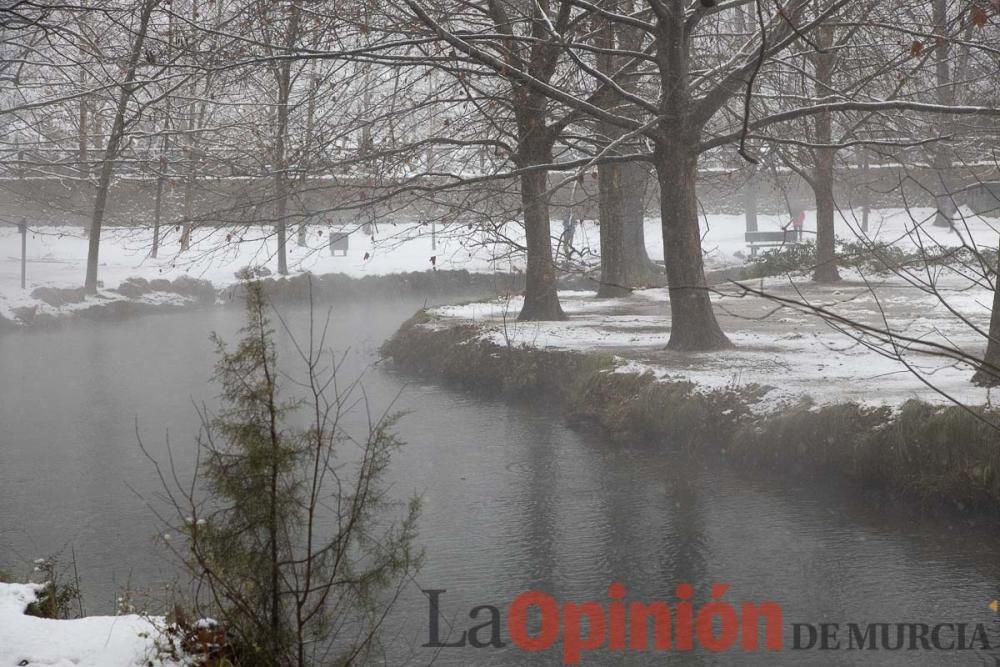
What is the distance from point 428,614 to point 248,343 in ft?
8.09

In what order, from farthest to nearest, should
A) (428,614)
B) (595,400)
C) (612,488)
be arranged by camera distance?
1. (595,400)
2. (612,488)
3. (428,614)

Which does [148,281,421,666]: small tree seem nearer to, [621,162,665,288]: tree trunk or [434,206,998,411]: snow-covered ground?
[434,206,998,411]: snow-covered ground

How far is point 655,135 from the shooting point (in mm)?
12102

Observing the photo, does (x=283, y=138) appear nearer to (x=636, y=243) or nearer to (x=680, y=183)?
(x=680, y=183)

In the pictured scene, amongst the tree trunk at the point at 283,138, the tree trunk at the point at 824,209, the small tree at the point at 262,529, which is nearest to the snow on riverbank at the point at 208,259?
the tree trunk at the point at 824,209

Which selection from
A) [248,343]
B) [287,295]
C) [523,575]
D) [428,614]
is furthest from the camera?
[287,295]

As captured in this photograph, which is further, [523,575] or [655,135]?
[655,135]

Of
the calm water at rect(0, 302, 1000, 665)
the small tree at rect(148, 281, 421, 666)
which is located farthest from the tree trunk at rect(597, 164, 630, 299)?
the small tree at rect(148, 281, 421, 666)

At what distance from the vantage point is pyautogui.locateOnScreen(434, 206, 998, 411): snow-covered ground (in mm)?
9568

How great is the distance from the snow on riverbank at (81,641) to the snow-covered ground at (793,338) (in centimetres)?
361

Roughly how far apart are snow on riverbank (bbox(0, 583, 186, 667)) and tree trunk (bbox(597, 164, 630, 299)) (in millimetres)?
11719

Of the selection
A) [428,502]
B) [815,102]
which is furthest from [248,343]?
[815,102]

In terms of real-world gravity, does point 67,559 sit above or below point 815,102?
below

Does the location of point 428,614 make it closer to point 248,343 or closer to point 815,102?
point 248,343
